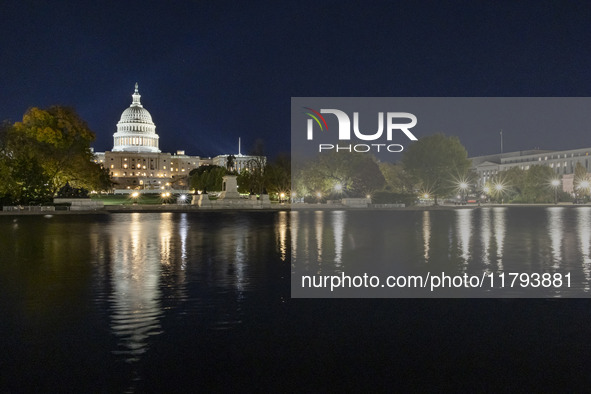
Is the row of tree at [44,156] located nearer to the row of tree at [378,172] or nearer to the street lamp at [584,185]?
the row of tree at [378,172]

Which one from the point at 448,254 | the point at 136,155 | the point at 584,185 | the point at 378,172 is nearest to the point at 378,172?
the point at 378,172

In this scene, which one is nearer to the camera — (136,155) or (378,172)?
(378,172)

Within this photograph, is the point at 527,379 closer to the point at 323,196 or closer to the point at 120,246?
the point at 120,246

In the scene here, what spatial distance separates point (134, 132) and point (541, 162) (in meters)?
129

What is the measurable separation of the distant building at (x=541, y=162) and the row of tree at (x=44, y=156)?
→ 9680 centimetres

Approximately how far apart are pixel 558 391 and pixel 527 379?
1.35 feet

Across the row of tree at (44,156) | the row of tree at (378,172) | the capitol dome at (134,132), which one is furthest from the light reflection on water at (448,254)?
the capitol dome at (134,132)

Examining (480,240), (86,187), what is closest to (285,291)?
(480,240)

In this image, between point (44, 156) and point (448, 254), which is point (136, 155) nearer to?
point (44, 156)

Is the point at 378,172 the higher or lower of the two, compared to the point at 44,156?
lower

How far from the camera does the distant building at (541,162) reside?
137750 mm

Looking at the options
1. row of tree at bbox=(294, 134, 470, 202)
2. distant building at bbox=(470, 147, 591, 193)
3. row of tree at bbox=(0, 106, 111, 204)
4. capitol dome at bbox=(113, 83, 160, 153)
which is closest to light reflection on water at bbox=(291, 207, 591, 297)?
row of tree at bbox=(0, 106, 111, 204)

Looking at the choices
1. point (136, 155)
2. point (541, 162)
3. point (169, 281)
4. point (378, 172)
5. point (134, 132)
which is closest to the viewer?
point (169, 281)

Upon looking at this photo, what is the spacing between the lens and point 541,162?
15600 cm
